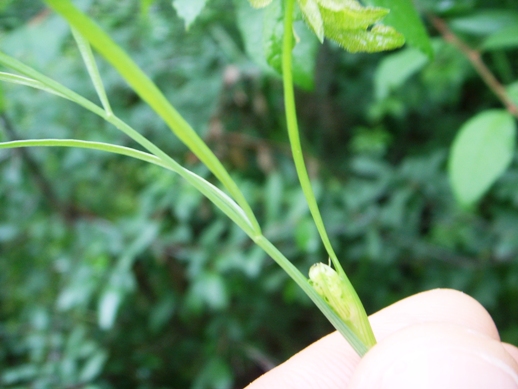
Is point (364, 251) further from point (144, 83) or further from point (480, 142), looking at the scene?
point (144, 83)

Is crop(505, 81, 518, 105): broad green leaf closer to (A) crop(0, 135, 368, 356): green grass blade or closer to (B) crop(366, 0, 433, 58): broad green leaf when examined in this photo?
(B) crop(366, 0, 433, 58): broad green leaf

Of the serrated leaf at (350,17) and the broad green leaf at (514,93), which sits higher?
the serrated leaf at (350,17)

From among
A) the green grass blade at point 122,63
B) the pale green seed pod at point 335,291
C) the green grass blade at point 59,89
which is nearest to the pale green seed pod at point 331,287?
the pale green seed pod at point 335,291

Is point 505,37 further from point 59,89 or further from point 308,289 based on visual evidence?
point 59,89

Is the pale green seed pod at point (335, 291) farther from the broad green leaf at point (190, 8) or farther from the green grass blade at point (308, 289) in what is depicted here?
the broad green leaf at point (190, 8)

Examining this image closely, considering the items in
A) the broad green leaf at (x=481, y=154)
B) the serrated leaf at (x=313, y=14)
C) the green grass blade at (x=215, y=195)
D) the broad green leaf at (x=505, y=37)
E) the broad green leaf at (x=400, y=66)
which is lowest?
the broad green leaf at (x=481, y=154)

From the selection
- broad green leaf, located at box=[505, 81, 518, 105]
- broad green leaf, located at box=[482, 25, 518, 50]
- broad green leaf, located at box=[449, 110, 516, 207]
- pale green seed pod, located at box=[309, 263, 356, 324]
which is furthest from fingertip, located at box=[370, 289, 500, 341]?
broad green leaf, located at box=[482, 25, 518, 50]
